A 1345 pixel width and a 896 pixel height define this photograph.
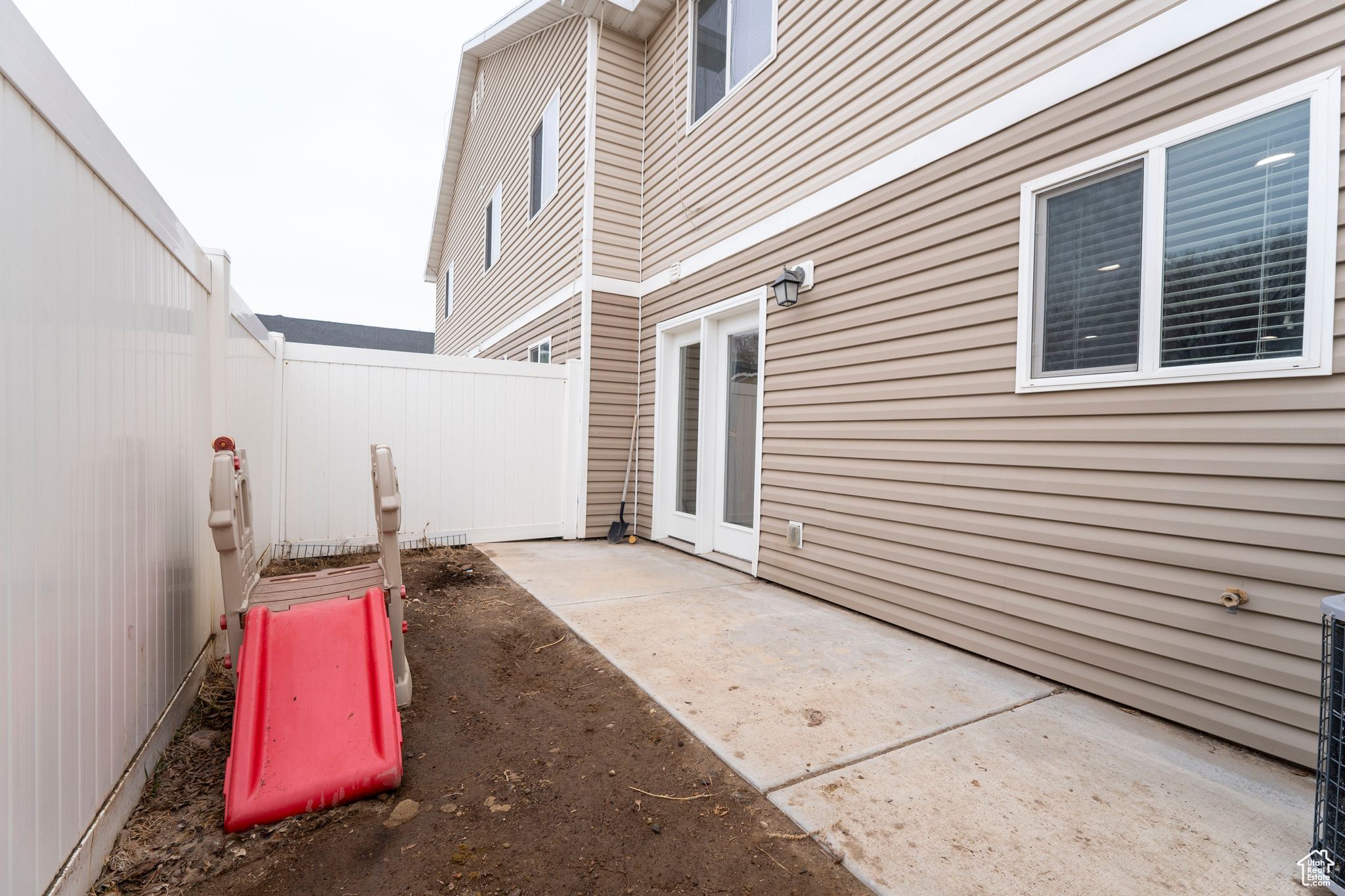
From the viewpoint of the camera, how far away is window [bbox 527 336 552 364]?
277 inches

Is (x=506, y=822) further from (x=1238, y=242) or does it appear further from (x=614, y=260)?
(x=614, y=260)

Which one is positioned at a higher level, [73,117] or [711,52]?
[711,52]

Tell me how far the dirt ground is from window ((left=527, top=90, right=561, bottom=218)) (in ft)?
20.2

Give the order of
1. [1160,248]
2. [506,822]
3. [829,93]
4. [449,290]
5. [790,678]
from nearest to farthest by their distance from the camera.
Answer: [506,822] → [1160,248] → [790,678] → [829,93] → [449,290]

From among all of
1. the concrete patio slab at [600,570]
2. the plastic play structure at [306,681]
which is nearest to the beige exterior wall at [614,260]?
the concrete patio slab at [600,570]

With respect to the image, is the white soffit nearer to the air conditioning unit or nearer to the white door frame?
the air conditioning unit

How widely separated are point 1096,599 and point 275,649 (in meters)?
3.27

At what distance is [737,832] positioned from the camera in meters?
1.66

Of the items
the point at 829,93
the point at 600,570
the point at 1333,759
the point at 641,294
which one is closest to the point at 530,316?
the point at 641,294

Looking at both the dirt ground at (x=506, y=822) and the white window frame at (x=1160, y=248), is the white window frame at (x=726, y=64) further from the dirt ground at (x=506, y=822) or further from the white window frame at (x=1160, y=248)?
the dirt ground at (x=506, y=822)

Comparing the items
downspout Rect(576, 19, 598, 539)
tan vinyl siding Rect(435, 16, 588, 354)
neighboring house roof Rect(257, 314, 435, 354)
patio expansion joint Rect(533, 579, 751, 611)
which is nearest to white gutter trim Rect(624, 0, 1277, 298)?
downspout Rect(576, 19, 598, 539)

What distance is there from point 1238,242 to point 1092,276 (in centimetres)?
48

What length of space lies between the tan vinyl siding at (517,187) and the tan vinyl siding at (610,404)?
0.64 meters

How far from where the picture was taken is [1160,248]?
234 cm
